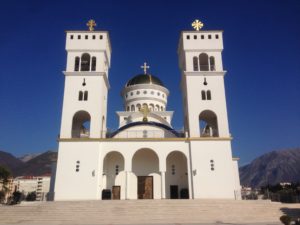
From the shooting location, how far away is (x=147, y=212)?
17.0 m

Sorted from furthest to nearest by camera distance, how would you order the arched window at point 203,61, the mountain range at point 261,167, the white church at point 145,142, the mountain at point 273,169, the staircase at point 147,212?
1. the mountain at point 273,169
2. the mountain range at point 261,167
3. the arched window at point 203,61
4. the white church at point 145,142
5. the staircase at point 147,212

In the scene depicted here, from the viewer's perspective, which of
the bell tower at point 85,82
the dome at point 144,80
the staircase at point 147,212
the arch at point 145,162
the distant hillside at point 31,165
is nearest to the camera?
the staircase at point 147,212

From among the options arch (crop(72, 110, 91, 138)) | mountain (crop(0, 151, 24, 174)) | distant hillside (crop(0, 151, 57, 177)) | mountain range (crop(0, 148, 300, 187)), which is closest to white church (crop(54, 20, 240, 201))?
arch (crop(72, 110, 91, 138))

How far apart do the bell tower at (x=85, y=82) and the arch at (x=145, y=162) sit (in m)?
3.72

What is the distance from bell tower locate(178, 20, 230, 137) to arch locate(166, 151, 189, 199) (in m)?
2.67

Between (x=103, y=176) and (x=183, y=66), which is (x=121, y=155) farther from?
(x=183, y=66)

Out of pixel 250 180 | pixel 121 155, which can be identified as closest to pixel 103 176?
pixel 121 155

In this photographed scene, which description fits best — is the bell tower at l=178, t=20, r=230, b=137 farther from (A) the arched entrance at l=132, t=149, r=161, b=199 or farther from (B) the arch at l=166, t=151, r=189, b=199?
(A) the arched entrance at l=132, t=149, r=161, b=199

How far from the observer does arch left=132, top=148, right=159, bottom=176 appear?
24.2m

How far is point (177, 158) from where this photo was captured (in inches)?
971

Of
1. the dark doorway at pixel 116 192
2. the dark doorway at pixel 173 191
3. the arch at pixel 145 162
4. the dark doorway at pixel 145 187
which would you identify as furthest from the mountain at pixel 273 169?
the dark doorway at pixel 116 192

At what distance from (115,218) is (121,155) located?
813 centimetres

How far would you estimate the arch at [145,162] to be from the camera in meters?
24.2

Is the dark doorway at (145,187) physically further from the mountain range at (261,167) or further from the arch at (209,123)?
the mountain range at (261,167)
